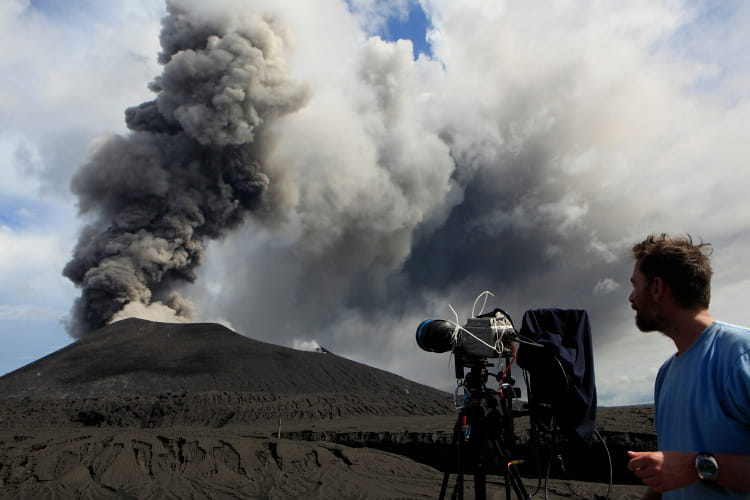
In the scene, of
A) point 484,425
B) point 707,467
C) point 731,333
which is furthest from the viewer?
point 484,425

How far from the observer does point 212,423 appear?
25312mm

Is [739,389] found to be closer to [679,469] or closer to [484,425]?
[679,469]

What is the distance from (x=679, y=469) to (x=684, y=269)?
67cm

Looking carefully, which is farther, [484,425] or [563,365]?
[484,425]

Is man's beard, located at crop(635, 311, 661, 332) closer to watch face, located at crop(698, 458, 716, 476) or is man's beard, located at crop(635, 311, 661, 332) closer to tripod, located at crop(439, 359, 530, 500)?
watch face, located at crop(698, 458, 716, 476)

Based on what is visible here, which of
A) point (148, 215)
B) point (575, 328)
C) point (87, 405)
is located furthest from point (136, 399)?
point (575, 328)

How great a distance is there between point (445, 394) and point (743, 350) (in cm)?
3462

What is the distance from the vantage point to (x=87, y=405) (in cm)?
2619

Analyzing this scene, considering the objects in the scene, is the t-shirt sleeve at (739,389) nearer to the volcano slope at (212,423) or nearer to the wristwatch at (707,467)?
the wristwatch at (707,467)

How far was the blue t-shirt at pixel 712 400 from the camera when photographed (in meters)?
1.66

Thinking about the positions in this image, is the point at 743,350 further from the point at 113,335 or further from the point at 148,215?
the point at 148,215

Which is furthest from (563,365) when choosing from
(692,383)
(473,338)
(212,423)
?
(212,423)

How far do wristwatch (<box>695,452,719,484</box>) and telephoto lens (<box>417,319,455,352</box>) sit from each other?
145cm

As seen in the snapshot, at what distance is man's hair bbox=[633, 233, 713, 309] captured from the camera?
1.87 m
